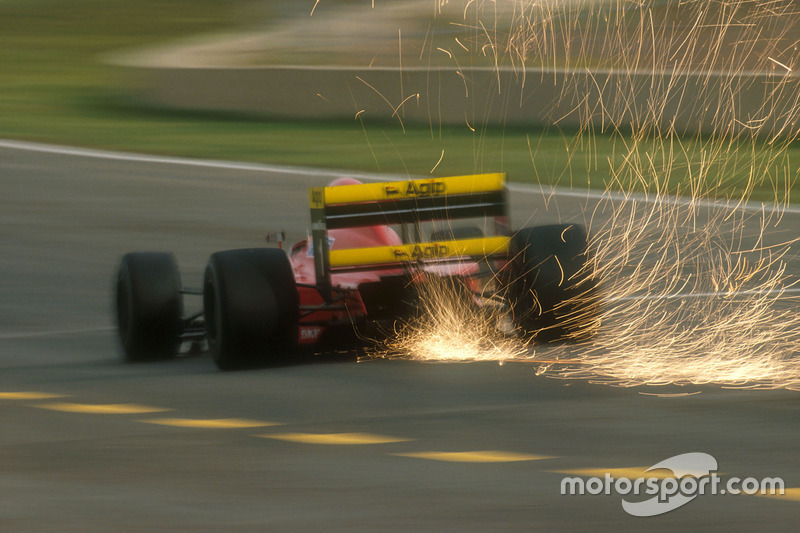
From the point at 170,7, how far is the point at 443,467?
46000 millimetres

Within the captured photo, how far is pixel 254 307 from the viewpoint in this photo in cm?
891

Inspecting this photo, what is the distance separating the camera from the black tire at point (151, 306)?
985 cm

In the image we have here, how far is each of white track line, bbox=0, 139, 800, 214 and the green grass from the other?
54cm

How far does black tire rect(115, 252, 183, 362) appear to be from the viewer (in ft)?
32.3

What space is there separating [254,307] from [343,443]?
2181mm

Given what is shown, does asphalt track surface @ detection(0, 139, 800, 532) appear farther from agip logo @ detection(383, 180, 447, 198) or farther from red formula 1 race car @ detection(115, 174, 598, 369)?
agip logo @ detection(383, 180, 447, 198)

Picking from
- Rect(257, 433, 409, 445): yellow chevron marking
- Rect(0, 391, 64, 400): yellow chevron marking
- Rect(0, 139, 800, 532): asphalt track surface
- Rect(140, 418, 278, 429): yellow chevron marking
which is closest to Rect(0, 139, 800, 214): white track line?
Rect(0, 139, 800, 532): asphalt track surface

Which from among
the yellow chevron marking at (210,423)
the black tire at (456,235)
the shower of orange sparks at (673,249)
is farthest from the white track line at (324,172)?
the yellow chevron marking at (210,423)

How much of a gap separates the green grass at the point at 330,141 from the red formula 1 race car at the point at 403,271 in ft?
26.8

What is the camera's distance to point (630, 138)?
25828 millimetres

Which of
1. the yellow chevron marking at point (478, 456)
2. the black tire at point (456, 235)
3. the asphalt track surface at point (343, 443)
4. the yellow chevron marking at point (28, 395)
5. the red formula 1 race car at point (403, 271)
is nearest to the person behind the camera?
the asphalt track surface at point (343, 443)

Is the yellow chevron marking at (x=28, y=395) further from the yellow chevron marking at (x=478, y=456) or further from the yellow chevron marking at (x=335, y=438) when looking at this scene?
the yellow chevron marking at (x=478, y=456)

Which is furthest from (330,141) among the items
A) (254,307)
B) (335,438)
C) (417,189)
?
(335,438)

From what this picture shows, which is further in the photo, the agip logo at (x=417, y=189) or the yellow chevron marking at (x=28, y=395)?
the agip logo at (x=417, y=189)
